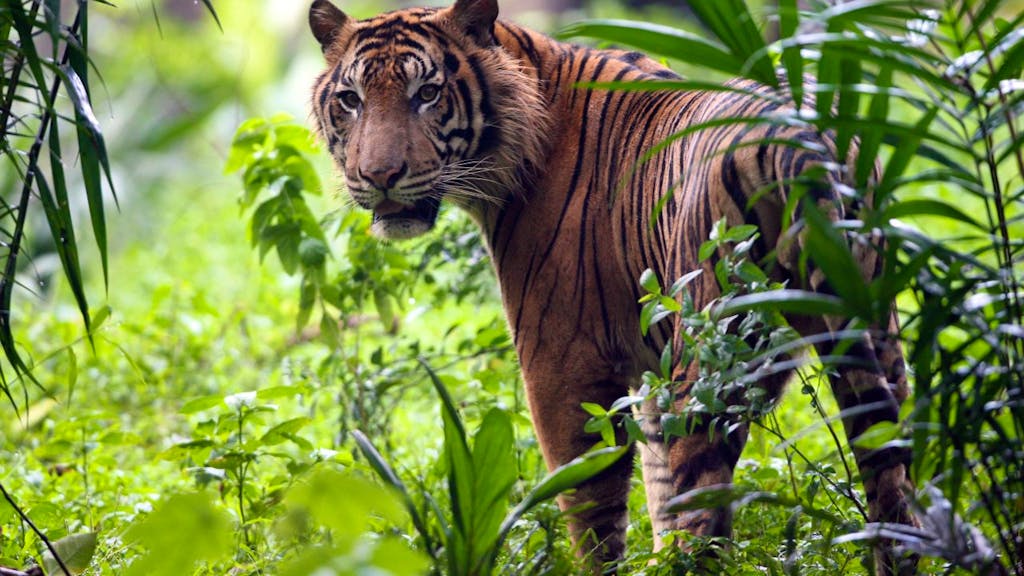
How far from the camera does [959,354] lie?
1700 millimetres

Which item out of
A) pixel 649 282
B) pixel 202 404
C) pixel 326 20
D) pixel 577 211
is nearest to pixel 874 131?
pixel 649 282

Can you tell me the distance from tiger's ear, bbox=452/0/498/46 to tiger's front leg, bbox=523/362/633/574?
96cm

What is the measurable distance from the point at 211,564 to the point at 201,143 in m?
8.49

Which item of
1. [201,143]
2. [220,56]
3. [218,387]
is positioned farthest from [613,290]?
[220,56]

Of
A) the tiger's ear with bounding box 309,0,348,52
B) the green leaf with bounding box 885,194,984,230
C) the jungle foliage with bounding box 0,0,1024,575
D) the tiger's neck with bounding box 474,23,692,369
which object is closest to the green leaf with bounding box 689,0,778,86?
the jungle foliage with bounding box 0,0,1024,575

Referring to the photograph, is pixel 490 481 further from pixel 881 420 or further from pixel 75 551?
pixel 75 551

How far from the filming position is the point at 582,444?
2.96 meters

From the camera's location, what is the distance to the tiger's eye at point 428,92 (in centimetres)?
314

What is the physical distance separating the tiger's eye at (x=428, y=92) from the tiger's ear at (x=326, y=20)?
15.2 inches

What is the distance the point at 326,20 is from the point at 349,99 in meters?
0.30

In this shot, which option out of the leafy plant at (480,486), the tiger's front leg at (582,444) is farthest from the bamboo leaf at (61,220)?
the tiger's front leg at (582,444)

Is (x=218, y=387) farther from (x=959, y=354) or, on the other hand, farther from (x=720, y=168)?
(x=959, y=354)

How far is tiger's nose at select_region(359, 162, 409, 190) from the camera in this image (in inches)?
119

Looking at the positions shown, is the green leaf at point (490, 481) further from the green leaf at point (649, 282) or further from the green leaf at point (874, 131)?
the green leaf at point (874, 131)
